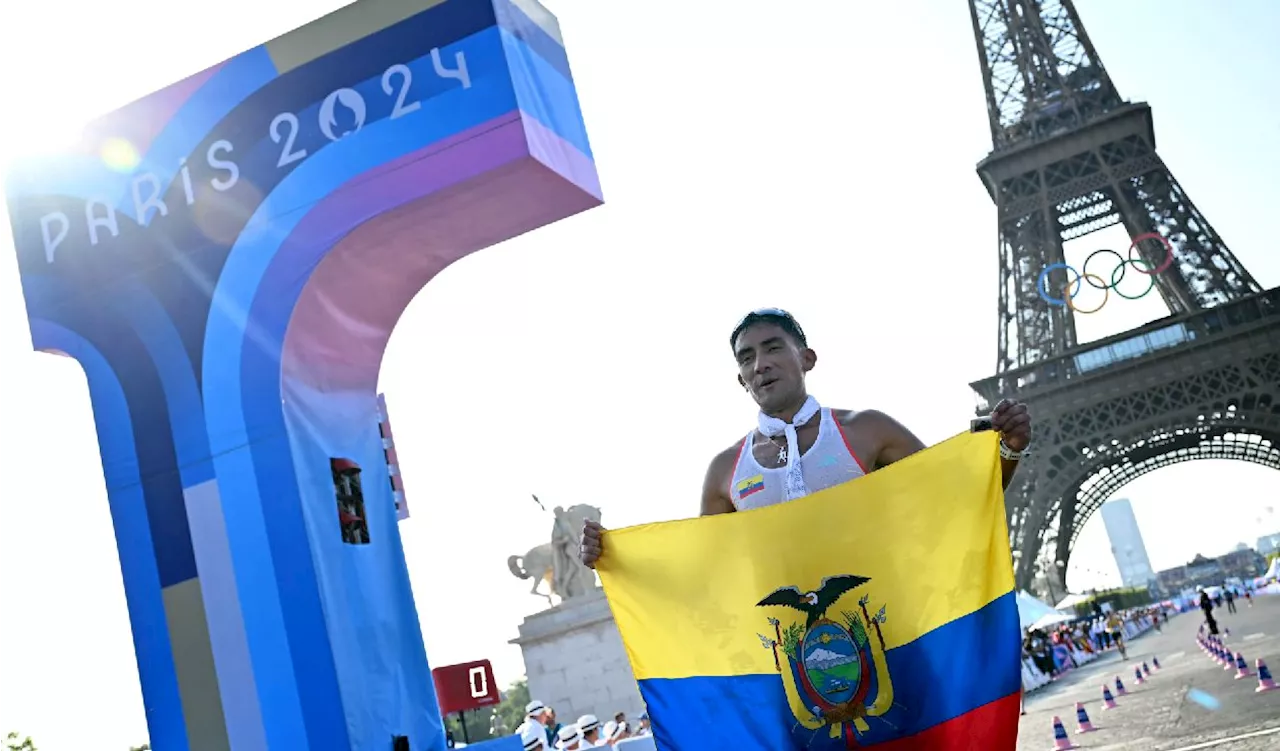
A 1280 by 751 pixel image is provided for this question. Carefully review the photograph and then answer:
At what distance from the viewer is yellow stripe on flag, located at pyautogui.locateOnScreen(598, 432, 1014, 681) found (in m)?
3.76

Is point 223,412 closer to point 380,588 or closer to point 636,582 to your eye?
point 380,588

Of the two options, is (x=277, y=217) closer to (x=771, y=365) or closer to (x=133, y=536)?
(x=133, y=536)

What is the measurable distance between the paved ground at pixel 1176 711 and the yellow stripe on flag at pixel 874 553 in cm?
642

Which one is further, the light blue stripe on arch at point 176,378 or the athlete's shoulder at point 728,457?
the light blue stripe on arch at point 176,378

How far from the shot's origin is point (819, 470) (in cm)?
398

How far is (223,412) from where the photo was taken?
585 centimetres

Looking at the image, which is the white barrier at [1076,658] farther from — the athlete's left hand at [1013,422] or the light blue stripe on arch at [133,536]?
the athlete's left hand at [1013,422]

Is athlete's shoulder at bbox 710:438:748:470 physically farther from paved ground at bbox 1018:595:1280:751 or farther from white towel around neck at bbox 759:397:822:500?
paved ground at bbox 1018:595:1280:751

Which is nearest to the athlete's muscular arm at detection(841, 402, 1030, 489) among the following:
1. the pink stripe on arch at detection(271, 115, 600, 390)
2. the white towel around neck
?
the white towel around neck

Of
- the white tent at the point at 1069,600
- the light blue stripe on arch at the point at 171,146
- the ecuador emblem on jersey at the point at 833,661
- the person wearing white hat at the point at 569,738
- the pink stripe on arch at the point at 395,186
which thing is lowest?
the white tent at the point at 1069,600

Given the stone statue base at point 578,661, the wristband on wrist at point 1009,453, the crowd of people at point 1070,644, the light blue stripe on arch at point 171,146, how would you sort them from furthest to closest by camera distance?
the crowd of people at point 1070,644 < the stone statue base at point 578,661 < the light blue stripe on arch at point 171,146 < the wristband on wrist at point 1009,453

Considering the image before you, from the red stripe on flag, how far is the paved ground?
642cm

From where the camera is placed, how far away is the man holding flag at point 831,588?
3.63 metres

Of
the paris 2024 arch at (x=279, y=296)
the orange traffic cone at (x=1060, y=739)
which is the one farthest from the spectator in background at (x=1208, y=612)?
the paris 2024 arch at (x=279, y=296)
